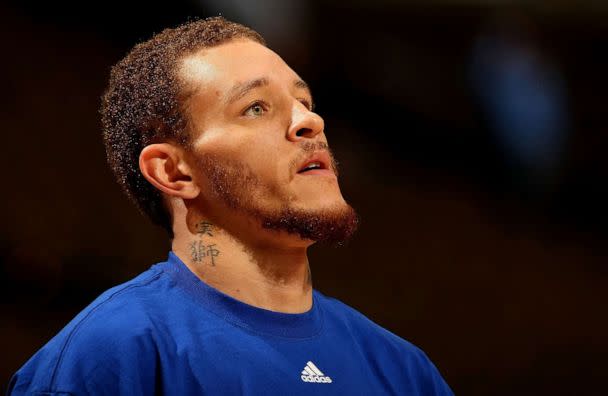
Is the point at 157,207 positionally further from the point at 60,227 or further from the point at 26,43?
the point at 26,43

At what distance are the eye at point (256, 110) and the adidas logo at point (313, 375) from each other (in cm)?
34

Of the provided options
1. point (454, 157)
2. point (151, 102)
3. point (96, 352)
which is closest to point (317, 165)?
point (151, 102)

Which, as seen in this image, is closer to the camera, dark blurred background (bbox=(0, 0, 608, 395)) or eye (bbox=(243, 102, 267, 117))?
eye (bbox=(243, 102, 267, 117))

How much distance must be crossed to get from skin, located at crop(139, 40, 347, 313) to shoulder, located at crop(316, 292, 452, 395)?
0.08 m

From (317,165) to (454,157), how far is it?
44.1 inches

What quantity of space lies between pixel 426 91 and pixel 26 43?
103 centimetres

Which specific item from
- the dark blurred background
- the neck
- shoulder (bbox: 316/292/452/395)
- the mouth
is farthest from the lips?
the dark blurred background

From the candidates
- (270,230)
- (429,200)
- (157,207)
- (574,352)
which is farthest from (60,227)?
(574,352)

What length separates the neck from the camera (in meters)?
1.05

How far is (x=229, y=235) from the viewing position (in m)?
1.07

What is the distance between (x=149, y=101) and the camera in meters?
1.14

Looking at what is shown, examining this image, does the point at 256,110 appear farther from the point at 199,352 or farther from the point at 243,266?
the point at 199,352

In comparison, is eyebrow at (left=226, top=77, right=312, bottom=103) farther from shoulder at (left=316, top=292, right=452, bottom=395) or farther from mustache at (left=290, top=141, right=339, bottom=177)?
shoulder at (left=316, top=292, right=452, bottom=395)

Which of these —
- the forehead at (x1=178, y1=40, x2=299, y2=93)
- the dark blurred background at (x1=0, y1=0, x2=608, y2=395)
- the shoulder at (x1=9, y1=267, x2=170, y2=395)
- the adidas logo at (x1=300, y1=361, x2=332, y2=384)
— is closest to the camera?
the shoulder at (x1=9, y1=267, x2=170, y2=395)
